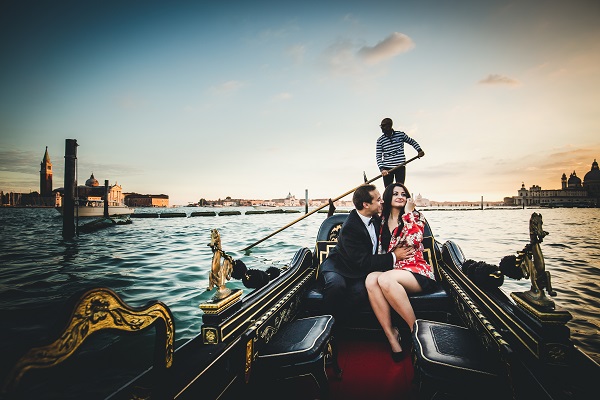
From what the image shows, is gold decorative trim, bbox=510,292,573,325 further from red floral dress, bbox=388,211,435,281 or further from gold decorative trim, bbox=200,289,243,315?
gold decorative trim, bbox=200,289,243,315

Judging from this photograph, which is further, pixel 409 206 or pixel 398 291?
pixel 409 206

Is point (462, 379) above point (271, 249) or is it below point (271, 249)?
above

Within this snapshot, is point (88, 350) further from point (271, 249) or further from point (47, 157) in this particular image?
point (47, 157)

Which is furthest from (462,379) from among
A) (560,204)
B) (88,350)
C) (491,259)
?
(560,204)

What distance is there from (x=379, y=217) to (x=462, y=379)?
1485mm

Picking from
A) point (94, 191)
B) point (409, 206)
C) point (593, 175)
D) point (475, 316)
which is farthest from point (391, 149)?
point (593, 175)

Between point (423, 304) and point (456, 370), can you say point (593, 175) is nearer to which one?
point (423, 304)

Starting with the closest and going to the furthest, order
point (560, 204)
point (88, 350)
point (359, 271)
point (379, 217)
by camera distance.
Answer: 1. point (359, 271)
2. point (379, 217)
3. point (88, 350)
4. point (560, 204)

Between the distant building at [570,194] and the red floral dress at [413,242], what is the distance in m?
107

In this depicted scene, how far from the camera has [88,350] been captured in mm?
3328

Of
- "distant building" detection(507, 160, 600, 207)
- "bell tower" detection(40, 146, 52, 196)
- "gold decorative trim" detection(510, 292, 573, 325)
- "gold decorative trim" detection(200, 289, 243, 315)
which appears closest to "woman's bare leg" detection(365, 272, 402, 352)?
"gold decorative trim" detection(510, 292, 573, 325)

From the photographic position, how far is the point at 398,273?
2275 millimetres

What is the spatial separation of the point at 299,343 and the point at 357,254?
980mm

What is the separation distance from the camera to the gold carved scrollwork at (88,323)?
2.51 feet
